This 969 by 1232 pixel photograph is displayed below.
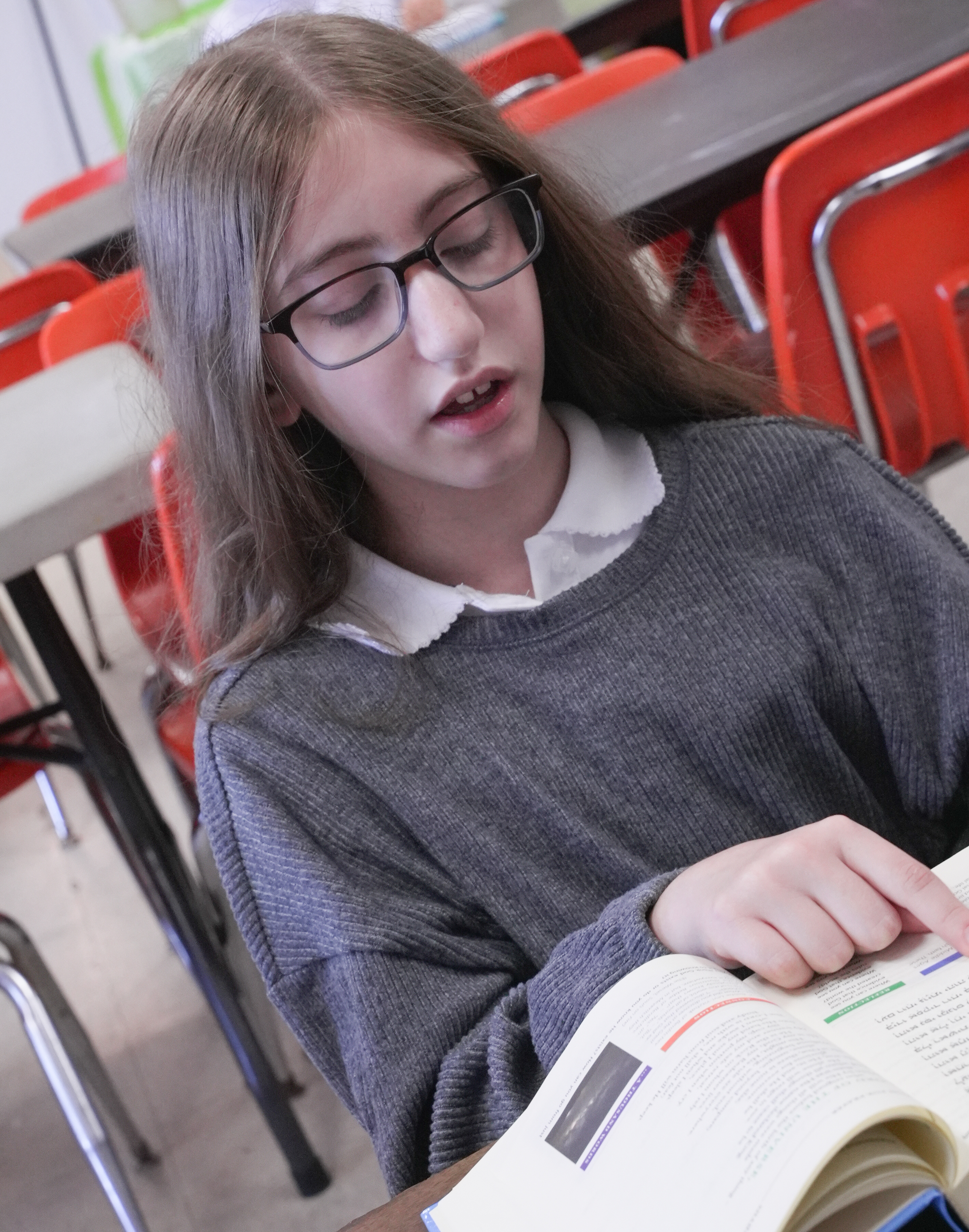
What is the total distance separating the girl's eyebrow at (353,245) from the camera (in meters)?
0.80

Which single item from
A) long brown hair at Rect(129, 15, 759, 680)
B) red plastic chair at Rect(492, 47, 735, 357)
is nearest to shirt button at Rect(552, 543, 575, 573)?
long brown hair at Rect(129, 15, 759, 680)

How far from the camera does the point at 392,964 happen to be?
790 mm

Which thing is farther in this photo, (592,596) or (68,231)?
(68,231)

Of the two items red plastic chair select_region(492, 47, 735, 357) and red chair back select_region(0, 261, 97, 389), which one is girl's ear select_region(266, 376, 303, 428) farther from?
red chair back select_region(0, 261, 97, 389)

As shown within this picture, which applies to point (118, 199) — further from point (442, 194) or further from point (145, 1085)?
point (442, 194)

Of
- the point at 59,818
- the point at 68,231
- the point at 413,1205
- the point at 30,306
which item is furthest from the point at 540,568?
the point at 68,231

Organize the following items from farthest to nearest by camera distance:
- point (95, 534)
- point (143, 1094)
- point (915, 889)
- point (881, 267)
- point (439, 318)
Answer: point (143, 1094), point (881, 267), point (95, 534), point (439, 318), point (915, 889)

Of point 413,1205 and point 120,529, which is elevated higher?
point 413,1205

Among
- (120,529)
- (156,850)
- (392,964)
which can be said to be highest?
(392,964)

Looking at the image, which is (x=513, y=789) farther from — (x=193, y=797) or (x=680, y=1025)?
(x=193, y=797)

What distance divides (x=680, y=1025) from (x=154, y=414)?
2.52 ft

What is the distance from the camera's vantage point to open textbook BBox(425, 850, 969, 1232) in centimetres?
48

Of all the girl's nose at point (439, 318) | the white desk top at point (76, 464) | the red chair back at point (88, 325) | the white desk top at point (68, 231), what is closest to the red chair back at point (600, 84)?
the red chair back at point (88, 325)

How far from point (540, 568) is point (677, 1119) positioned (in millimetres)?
477
